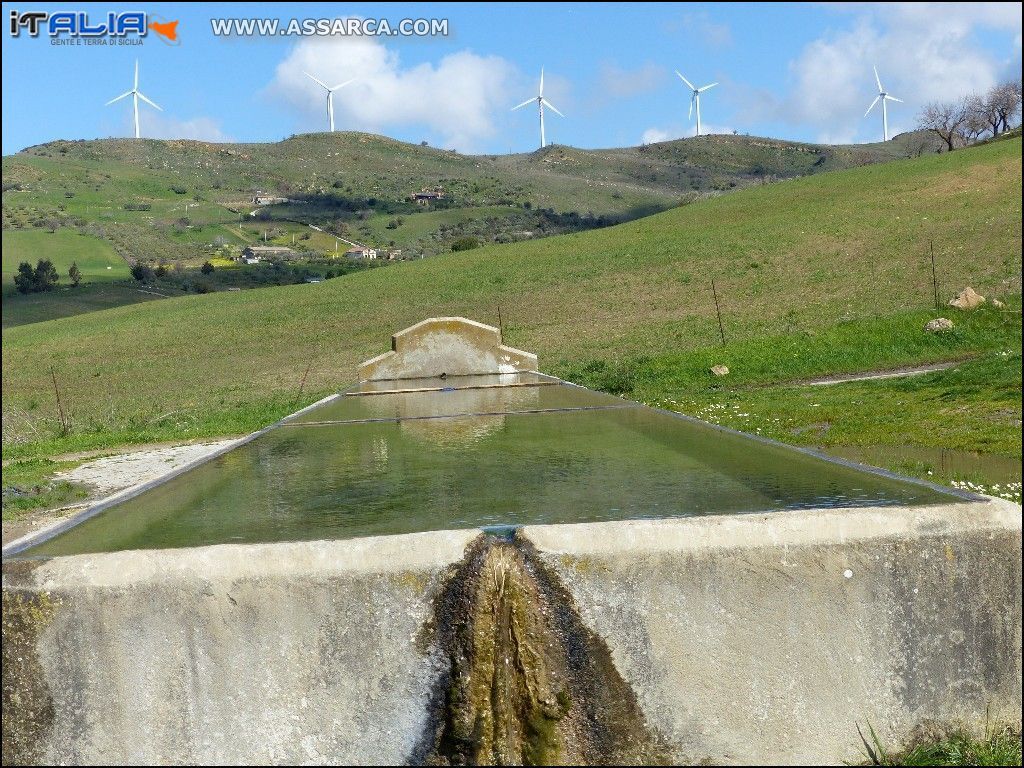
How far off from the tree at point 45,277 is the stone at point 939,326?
194 ft

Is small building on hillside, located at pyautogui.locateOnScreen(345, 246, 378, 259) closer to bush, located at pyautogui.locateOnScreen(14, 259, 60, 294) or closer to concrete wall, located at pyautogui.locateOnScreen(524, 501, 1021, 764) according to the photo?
bush, located at pyautogui.locateOnScreen(14, 259, 60, 294)

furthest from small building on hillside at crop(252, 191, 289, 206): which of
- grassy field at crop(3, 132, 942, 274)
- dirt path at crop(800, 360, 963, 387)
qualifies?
dirt path at crop(800, 360, 963, 387)

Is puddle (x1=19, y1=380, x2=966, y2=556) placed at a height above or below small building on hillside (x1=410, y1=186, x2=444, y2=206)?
below

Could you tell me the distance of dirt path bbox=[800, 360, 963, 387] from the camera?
18734 millimetres

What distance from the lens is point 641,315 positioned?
34219 millimetres

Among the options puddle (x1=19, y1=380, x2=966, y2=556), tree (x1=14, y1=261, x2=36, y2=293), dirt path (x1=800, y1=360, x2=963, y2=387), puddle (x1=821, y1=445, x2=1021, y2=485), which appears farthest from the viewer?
tree (x1=14, y1=261, x2=36, y2=293)

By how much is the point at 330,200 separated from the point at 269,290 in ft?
206

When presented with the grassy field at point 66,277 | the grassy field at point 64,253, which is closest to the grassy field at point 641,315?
the grassy field at point 66,277

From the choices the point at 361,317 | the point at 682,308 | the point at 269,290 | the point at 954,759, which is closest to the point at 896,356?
the point at 682,308

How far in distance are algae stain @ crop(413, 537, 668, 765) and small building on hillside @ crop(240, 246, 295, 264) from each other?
78.0m

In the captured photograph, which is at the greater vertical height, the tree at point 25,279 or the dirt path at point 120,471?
the tree at point 25,279

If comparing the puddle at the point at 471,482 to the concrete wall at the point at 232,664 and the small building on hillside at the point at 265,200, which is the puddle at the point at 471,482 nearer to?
the concrete wall at the point at 232,664

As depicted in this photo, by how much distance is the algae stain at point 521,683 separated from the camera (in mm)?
4160

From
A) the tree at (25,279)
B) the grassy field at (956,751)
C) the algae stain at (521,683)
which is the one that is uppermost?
the tree at (25,279)
